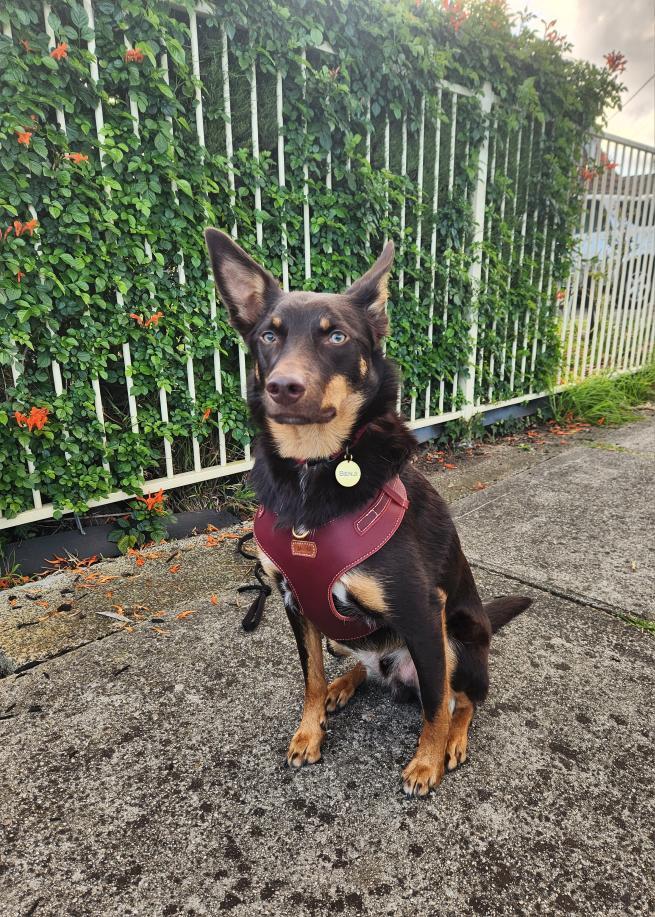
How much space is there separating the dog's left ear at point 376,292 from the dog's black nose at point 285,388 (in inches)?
17.8

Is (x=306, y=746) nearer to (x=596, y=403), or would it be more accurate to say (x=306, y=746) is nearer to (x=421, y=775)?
(x=421, y=775)

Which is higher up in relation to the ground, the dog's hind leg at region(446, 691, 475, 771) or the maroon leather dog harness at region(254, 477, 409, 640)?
the maroon leather dog harness at region(254, 477, 409, 640)

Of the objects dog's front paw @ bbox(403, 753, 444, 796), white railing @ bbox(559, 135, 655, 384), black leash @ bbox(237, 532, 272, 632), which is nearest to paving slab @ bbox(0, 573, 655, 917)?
dog's front paw @ bbox(403, 753, 444, 796)

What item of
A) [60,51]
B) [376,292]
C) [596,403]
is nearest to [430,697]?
[376,292]

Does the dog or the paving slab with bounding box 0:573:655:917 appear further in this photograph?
the dog

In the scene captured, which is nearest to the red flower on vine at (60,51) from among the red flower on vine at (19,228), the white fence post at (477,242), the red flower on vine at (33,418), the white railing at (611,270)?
the red flower on vine at (19,228)

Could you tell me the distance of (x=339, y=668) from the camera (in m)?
2.14

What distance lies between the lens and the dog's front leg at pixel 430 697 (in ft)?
4.99

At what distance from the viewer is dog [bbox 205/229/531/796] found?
1.53 m

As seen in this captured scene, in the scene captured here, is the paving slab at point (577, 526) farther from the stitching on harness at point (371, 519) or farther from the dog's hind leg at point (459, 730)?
the stitching on harness at point (371, 519)

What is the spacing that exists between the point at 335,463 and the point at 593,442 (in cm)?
426

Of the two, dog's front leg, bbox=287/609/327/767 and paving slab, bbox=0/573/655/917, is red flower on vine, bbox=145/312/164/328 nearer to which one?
paving slab, bbox=0/573/655/917

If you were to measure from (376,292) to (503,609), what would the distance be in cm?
123

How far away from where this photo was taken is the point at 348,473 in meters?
1.60
